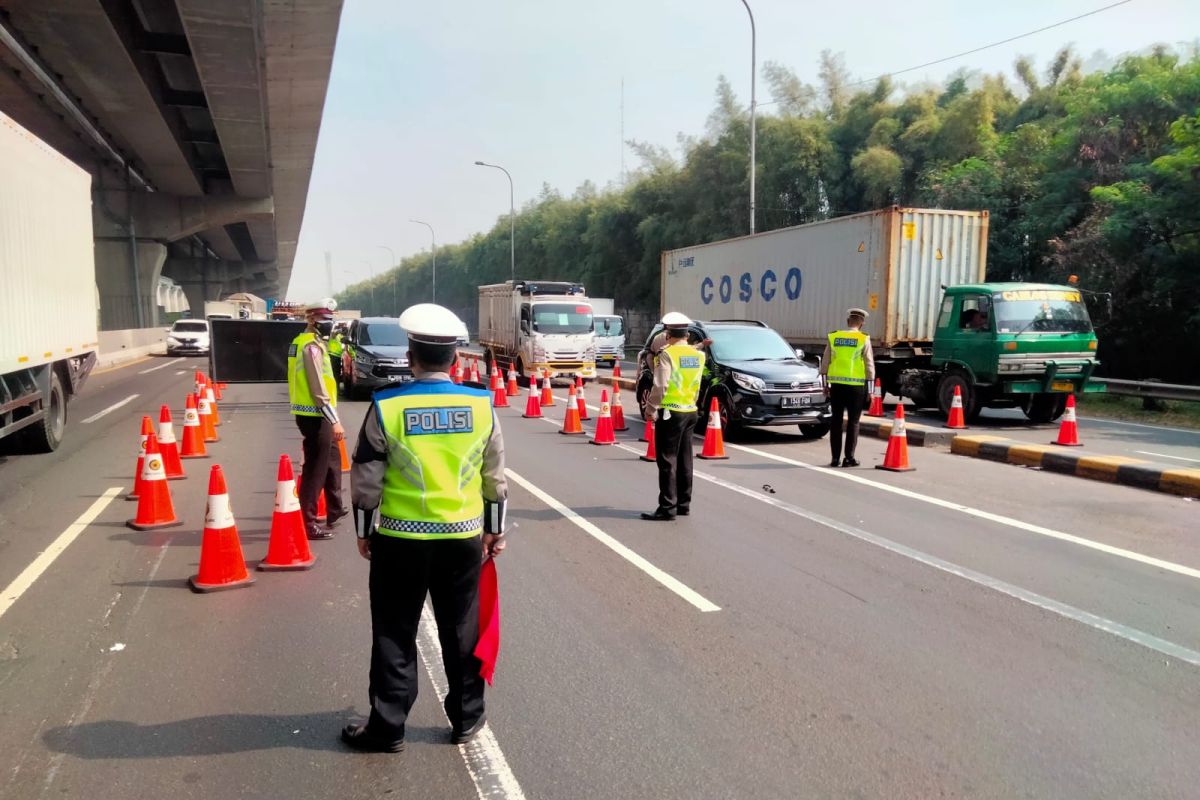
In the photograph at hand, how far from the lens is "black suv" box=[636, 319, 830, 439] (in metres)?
12.1

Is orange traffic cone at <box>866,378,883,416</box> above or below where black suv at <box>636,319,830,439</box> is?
below

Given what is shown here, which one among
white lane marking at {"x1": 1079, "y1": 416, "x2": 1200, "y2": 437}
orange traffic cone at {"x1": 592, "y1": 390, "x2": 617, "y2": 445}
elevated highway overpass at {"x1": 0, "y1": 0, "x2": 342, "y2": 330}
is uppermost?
elevated highway overpass at {"x1": 0, "y1": 0, "x2": 342, "y2": 330}

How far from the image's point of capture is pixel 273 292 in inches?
4867

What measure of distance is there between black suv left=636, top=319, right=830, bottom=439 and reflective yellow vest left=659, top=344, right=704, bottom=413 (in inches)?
132

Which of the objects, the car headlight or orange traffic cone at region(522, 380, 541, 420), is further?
orange traffic cone at region(522, 380, 541, 420)

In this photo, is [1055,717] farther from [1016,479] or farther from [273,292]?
[273,292]

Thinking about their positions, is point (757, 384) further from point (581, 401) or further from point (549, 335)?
point (549, 335)

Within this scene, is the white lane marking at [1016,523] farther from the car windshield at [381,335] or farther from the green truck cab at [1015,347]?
the car windshield at [381,335]

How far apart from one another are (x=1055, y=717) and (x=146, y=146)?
107ft

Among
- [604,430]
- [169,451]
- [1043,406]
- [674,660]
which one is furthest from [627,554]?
[1043,406]

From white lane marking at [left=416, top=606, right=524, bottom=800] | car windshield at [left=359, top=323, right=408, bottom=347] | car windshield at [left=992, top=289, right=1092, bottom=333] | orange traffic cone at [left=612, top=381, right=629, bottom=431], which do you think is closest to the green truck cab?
car windshield at [left=992, top=289, right=1092, bottom=333]

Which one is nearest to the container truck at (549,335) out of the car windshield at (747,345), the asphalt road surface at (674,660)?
the car windshield at (747,345)

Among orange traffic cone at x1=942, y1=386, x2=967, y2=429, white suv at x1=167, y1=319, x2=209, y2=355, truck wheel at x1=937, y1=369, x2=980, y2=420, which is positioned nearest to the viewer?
orange traffic cone at x1=942, y1=386, x2=967, y2=429

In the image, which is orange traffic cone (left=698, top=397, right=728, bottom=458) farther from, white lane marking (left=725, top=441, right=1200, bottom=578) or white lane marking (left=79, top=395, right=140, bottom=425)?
white lane marking (left=79, top=395, right=140, bottom=425)
